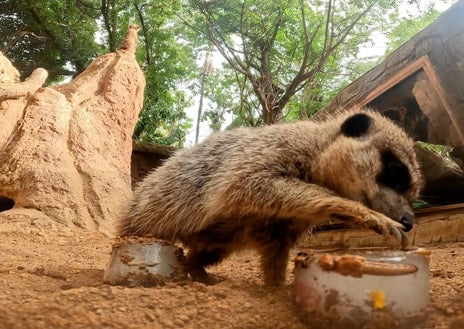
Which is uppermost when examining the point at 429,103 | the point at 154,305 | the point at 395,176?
the point at 429,103

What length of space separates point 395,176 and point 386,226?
563mm

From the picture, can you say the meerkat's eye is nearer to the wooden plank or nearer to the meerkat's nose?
the meerkat's nose

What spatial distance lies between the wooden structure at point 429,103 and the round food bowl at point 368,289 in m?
2.13

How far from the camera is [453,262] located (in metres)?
4.01

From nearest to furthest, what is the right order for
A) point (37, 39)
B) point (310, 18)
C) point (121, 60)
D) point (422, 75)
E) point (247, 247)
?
point (247, 247) → point (422, 75) → point (121, 60) → point (310, 18) → point (37, 39)

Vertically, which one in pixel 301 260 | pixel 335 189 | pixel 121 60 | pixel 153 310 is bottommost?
pixel 153 310

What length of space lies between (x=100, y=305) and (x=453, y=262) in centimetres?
295

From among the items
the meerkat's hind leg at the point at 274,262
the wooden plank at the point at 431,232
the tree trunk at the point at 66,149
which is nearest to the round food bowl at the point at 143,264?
the meerkat's hind leg at the point at 274,262

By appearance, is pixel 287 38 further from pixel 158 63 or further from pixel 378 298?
pixel 378 298

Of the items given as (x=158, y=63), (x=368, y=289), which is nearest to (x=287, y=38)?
(x=158, y=63)

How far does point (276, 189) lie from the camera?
10.1ft

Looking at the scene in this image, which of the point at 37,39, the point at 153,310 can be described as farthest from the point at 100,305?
the point at 37,39

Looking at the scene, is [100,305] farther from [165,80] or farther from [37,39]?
[37,39]

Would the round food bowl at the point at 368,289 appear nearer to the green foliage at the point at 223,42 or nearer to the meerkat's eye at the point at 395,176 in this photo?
the meerkat's eye at the point at 395,176
